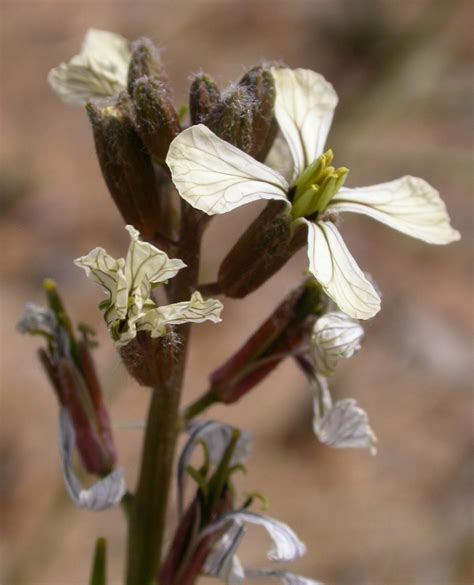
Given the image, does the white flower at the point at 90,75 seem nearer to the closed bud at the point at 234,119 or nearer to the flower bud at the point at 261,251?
the closed bud at the point at 234,119

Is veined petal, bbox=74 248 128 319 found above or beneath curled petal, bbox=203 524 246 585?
above

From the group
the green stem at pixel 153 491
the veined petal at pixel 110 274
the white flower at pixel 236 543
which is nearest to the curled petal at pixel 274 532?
the white flower at pixel 236 543

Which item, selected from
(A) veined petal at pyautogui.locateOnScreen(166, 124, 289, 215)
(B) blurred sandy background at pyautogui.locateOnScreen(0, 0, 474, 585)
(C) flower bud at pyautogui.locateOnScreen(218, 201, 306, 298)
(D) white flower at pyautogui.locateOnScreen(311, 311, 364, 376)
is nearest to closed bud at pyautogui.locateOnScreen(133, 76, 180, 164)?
(A) veined petal at pyautogui.locateOnScreen(166, 124, 289, 215)

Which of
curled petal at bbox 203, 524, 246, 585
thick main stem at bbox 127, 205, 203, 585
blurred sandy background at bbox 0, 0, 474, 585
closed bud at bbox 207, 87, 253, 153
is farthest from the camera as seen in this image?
blurred sandy background at bbox 0, 0, 474, 585

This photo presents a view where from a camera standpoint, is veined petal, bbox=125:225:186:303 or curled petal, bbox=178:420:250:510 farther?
curled petal, bbox=178:420:250:510

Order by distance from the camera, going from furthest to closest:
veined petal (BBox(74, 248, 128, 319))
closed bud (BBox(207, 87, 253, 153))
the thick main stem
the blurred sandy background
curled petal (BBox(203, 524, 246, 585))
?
the blurred sandy background < curled petal (BBox(203, 524, 246, 585)) < the thick main stem < closed bud (BBox(207, 87, 253, 153)) < veined petal (BBox(74, 248, 128, 319))

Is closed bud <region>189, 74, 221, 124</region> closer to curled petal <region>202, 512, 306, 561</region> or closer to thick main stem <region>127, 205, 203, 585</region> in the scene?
thick main stem <region>127, 205, 203, 585</region>
